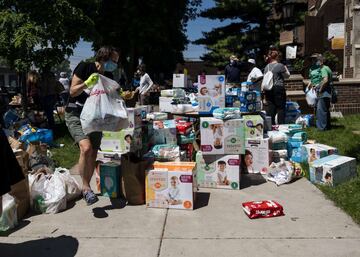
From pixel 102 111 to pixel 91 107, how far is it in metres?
0.13

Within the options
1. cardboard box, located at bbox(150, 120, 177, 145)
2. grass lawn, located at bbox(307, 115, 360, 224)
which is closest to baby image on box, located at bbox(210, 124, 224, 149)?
cardboard box, located at bbox(150, 120, 177, 145)

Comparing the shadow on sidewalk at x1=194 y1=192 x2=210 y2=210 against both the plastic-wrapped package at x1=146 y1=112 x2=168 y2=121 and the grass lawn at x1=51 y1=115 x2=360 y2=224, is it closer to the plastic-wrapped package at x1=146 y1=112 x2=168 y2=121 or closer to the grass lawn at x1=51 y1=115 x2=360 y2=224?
the grass lawn at x1=51 y1=115 x2=360 y2=224

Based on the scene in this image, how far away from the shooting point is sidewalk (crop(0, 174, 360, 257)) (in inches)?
152

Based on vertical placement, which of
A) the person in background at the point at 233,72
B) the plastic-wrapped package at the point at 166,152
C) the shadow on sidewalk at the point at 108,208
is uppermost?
the person in background at the point at 233,72

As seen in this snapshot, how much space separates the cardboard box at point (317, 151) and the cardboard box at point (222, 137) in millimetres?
1530

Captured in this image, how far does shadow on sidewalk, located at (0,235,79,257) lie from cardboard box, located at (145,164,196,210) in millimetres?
1135

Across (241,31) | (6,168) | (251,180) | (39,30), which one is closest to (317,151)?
(251,180)

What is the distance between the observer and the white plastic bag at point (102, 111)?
474cm

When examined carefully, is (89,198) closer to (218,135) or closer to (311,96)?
(218,135)

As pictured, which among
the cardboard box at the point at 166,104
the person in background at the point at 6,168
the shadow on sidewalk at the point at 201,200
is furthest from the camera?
the cardboard box at the point at 166,104

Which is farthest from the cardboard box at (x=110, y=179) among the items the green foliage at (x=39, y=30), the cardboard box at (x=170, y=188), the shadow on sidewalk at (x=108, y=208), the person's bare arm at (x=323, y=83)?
the person's bare arm at (x=323, y=83)

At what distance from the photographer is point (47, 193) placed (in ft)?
16.3

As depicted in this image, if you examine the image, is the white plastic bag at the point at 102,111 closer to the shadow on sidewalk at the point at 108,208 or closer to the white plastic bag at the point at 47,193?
the white plastic bag at the point at 47,193

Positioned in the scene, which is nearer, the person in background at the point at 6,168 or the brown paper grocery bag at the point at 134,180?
the person in background at the point at 6,168
